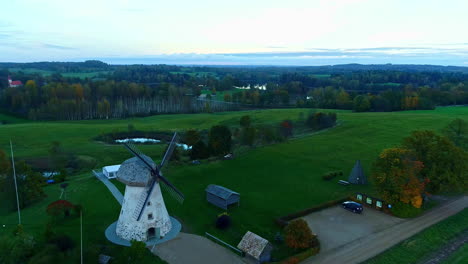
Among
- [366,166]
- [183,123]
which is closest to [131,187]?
[366,166]

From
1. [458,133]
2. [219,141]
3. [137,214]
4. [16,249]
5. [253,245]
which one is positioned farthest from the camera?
[219,141]

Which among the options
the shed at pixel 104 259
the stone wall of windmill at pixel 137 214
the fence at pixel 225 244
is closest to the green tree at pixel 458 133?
the fence at pixel 225 244

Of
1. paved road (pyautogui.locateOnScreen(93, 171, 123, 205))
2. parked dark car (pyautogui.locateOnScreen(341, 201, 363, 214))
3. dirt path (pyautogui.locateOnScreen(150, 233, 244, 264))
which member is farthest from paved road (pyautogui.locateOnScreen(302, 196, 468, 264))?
paved road (pyautogui.locateOnScreen(93, 171, 123, 205))

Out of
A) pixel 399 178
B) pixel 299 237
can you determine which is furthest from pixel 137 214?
pixel 399 178

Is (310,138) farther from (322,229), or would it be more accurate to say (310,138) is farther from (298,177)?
(322,229)

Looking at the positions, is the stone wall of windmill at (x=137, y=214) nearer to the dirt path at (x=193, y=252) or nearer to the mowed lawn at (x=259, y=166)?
the dirt path at (x=193, y=252)

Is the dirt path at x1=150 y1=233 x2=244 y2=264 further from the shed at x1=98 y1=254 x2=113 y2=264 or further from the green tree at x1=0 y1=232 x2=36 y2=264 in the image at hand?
the green tree at x1=0 y1=232 x2=36 y2=264

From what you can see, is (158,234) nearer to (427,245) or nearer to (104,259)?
(104,259)
